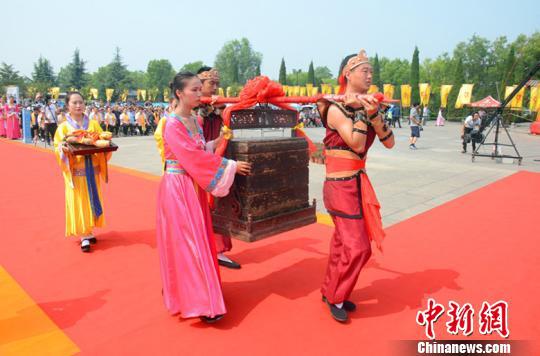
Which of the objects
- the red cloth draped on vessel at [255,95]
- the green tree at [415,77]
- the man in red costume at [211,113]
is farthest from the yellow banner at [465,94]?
the red cloth draped on vessel at [255,95]

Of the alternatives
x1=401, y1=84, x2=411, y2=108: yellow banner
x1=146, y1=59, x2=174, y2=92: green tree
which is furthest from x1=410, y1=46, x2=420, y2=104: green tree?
x1=146, y1=59, x2=174, y2=92: green tree

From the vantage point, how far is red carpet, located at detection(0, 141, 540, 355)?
8.30ft

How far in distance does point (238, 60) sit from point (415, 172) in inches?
3294

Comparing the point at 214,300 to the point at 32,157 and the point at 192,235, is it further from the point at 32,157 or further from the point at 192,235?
the point at 32,157

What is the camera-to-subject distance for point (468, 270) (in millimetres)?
3613

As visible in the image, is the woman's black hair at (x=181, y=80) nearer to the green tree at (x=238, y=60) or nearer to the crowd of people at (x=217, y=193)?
the crowd of people at (x=217, y=193)

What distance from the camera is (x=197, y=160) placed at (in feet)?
8.30

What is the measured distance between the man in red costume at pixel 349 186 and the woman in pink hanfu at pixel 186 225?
2.03ft

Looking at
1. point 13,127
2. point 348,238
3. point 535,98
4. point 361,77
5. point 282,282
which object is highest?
point 535,98

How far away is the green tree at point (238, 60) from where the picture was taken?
8626cm

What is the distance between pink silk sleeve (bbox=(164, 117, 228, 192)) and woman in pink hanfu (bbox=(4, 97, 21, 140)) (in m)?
19.4

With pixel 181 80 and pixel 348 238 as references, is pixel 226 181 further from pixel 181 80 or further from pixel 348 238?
pixel 348 238

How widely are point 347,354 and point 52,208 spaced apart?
17.2 ft

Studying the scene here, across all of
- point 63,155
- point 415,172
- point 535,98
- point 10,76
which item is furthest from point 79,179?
point 10,76
